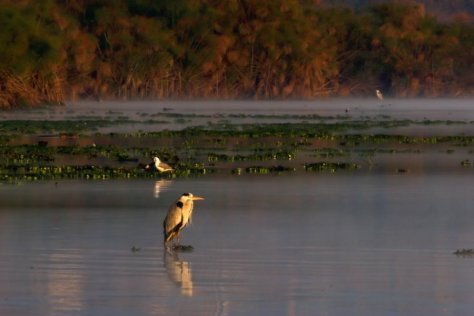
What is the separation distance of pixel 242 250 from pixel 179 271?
4.99 feet

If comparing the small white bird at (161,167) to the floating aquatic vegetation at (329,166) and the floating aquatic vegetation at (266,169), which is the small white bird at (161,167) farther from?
the floating aquatic vegetation at (329,166)

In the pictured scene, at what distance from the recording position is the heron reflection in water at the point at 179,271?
39.0 ft

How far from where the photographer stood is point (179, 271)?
12844mm

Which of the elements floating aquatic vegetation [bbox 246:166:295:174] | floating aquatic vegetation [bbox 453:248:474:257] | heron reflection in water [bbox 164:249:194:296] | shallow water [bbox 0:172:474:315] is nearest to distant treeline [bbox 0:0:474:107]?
floating aquatic vegetation [bbox 246:166:295:174]

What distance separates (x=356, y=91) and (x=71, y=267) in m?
82.0

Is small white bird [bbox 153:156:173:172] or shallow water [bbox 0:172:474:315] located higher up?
small white bird [bbox 153:156:173:172]

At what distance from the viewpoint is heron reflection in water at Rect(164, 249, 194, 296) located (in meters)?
11.9

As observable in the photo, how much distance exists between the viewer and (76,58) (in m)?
74.5

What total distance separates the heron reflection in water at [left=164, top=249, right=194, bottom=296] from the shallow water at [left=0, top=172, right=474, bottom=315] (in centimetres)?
2

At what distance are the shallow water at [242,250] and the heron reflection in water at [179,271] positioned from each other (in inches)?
0.7

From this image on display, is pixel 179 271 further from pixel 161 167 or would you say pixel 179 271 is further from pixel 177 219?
pixel 161 167

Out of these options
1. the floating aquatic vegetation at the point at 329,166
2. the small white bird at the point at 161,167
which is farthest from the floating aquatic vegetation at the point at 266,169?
the small white bird at the point at 161,167

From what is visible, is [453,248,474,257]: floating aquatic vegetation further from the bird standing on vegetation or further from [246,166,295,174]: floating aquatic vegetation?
[246,166,295,174]: floating aquatic vegetation

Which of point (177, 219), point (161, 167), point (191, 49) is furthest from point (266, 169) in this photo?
point (191, 49)
